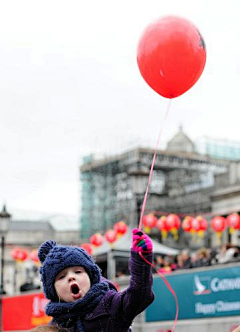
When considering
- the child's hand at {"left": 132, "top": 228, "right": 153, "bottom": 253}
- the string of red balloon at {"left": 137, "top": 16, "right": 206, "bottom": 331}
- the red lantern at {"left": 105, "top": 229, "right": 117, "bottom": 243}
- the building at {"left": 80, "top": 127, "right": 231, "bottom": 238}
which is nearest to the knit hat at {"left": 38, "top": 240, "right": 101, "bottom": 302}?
the child's hand at {"left": 132, "top": 228, "right": 153, "bottom": 253}

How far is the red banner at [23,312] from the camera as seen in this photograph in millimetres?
16688

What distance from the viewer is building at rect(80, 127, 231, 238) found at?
49.7 metres

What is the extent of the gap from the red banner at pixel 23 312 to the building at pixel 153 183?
28.6 meters

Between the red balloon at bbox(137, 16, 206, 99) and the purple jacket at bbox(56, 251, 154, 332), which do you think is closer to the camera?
the purple jacket at bbox(56, 251, 154, 332)

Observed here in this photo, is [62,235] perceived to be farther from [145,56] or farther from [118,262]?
[145,56]

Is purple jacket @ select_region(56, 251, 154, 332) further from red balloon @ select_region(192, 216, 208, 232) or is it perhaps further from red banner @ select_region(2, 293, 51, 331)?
red balloon @ select_region(192, 216, 208, 232)

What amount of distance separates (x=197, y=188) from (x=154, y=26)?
4391 centimetres

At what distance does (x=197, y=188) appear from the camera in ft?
157

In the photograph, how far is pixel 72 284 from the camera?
339cm

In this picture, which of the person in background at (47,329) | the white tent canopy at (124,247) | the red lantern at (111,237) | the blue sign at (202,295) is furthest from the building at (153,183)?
the person in background at (47,329)

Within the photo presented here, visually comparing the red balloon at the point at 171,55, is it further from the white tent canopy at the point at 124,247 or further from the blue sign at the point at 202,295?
the white tent canopy at the point at 124,247

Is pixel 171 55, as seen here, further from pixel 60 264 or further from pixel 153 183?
pixel 153 183

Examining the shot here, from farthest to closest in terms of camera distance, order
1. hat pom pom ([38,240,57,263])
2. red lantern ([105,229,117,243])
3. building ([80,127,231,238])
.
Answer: building ([80,127,231,238]), red lantern ([105,229,117,243]), hat pom pom ([38,240,57,263])

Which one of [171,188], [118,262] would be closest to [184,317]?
[118,262]
